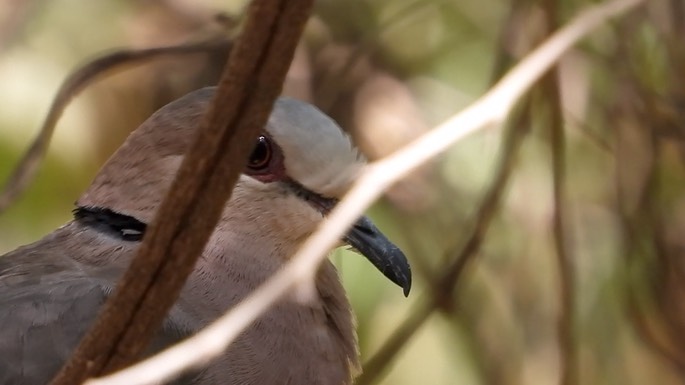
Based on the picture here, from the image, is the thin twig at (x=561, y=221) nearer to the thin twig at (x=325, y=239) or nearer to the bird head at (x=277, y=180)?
the bird head at (x=277, y=180)

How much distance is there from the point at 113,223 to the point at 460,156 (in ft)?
3.16

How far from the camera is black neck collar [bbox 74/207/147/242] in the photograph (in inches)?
64.8

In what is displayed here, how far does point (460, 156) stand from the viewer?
2.40m

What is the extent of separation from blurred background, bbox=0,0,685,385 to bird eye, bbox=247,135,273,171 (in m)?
0.53

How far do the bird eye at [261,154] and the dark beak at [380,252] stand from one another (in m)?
0.16

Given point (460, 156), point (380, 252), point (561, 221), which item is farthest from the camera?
point (460, 156)

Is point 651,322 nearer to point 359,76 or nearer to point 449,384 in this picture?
point 449,384

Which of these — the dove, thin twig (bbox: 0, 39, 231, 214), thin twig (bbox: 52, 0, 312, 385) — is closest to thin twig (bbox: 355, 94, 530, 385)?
the dove

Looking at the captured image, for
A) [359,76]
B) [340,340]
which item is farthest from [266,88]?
[359,76]

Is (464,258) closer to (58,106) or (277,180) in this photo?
(277,180)

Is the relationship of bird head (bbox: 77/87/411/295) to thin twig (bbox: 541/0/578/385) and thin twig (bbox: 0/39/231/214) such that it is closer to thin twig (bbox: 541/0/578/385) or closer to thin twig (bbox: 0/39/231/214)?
thin twig (bbox: 0/39/231/214)

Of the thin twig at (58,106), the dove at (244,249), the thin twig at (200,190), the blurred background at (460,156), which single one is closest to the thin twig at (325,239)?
the thin twig at (200,190)

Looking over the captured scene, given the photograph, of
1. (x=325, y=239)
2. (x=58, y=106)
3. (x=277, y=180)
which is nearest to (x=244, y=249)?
(x=277, y=180)

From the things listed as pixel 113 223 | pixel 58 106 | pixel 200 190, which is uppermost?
pixel 200 190
